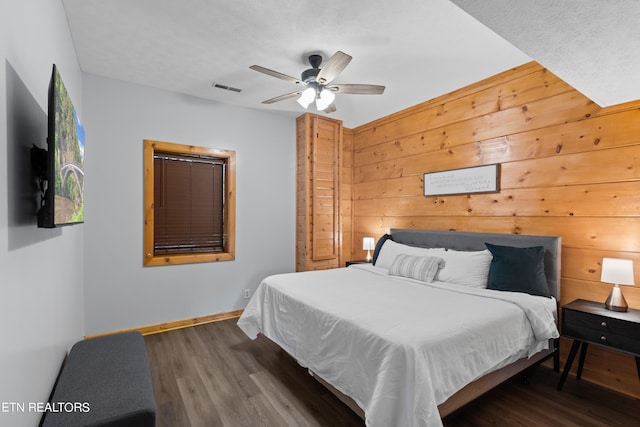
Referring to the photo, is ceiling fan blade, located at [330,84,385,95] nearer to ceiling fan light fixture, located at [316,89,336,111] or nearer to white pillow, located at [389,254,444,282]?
ceiling fan light fixture, located at [316,89,336,111]

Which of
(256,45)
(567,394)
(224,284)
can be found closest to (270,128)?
(256,45)

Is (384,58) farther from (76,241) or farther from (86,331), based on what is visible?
(86,331)

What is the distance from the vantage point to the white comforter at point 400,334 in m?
1.54

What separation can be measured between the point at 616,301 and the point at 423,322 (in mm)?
1592

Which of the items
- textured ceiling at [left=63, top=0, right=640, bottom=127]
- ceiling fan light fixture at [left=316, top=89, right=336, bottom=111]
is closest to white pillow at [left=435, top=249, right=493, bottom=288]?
textured ceiling at [left=63, top=0, right=640, bottom=127]

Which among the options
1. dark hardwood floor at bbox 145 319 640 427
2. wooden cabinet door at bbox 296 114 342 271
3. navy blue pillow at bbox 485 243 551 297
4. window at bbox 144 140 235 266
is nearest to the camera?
dark hardwood floor at bbox 145 319 640 427

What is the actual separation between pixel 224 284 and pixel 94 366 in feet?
7.14

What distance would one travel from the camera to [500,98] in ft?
10.3

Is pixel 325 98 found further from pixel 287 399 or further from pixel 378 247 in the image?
pixel 287 399

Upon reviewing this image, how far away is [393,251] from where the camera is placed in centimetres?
369

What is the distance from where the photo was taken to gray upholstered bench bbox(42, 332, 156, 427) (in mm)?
1358

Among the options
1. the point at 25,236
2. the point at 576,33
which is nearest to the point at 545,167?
the point at 576,33

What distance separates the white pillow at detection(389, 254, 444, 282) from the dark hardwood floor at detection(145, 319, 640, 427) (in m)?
1.05

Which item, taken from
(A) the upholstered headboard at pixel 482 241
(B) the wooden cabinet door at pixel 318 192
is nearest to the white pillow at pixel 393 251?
(A) the upholstered headboard at pixel 482 241
